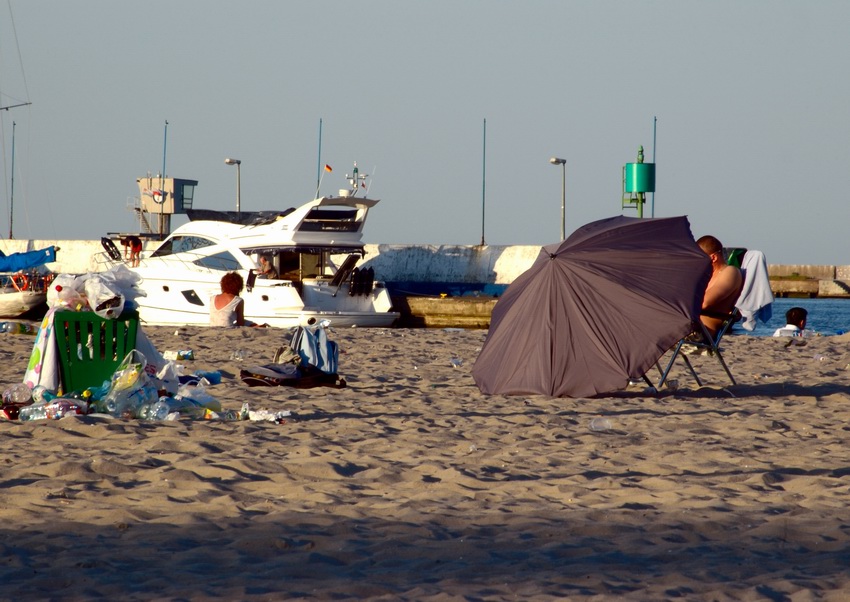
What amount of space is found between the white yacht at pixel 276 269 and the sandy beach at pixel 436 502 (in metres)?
15.3

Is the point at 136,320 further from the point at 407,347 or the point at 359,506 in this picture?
the point at 407,347

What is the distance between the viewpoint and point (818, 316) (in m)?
40.1

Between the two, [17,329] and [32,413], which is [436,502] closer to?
[32,413]

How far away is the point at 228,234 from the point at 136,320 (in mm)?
17363

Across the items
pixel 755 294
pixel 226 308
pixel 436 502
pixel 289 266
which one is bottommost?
pixel 436 502

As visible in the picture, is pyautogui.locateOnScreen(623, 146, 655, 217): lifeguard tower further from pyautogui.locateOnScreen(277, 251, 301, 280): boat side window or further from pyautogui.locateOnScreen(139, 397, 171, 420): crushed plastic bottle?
pyautogui.locateOnScreen(139, 397, 171, 420): crushed plastic bottle

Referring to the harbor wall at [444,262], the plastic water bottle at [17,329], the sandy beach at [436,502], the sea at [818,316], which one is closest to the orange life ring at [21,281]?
the plastic water bottle at [17,329]

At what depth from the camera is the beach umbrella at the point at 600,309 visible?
8.77 m

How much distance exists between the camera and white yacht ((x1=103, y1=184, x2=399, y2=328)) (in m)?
24.2

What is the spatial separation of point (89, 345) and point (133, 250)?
1953cm

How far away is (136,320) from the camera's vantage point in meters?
8.14

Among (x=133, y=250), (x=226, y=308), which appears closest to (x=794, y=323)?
(x=226, y=308)

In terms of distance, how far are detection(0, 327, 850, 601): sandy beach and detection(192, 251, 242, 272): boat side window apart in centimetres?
1642

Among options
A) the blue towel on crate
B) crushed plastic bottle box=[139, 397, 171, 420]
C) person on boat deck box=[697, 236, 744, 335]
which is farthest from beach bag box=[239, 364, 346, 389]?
the blue towel on crate
